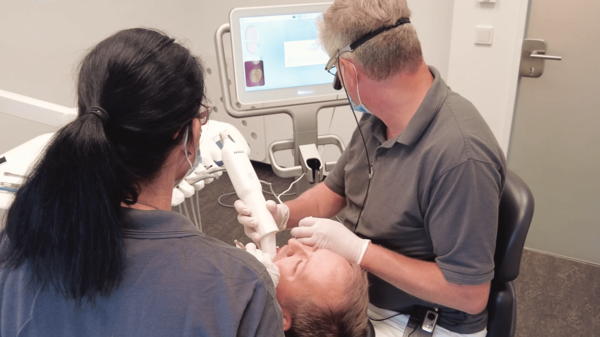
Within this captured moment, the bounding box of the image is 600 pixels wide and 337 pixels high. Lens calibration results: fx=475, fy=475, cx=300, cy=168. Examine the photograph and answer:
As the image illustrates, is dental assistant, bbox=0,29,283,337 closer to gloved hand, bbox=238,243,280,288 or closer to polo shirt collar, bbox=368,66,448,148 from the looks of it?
gloved hand, bbox=238,243,280,288

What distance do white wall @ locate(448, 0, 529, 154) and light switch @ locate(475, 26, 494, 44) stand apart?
19 millimetres

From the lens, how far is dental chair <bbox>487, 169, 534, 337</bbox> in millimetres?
1196

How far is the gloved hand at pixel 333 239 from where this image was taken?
4.13ft

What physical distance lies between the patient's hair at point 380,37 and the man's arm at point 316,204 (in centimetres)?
51

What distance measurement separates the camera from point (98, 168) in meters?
0.70

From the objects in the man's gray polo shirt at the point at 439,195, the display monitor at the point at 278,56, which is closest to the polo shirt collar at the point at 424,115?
the man's gray polo shirt at the point at 439,195

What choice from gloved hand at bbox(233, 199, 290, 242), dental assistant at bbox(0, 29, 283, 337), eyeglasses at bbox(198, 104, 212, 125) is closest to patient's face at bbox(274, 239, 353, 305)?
gloved hand at bbox(233, 199, 290, 242)

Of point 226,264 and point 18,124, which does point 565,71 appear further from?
point 18,124

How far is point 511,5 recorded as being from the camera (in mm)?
2299

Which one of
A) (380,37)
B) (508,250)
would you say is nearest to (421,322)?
(508,250)

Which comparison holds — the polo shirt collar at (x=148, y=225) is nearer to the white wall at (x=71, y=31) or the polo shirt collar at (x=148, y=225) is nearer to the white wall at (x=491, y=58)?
the white wall at (x=71, y=31)

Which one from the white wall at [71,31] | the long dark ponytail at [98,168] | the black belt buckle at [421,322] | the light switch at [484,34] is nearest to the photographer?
the long dark ponytail at [98,168]

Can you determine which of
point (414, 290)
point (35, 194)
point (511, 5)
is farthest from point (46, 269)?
point (511, 5)

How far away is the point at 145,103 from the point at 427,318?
96 centimetres
